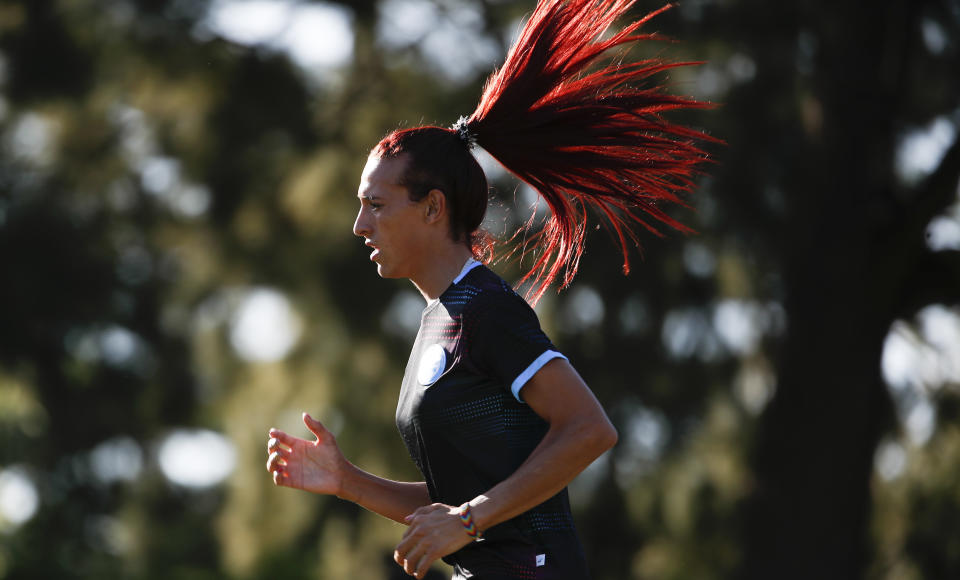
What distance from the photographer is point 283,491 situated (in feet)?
29.1

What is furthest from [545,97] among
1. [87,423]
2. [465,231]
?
[87,423]

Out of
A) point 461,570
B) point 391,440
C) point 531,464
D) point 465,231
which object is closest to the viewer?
point 531,464

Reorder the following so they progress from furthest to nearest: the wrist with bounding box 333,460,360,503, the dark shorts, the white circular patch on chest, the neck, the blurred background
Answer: the blurred background, the wrist with bounding box 333,460,360,503, the neck, the white circular patch on chest, the dark shorts

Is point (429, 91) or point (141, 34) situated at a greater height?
point (141, 34)

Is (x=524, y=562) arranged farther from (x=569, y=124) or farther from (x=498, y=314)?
(x=569, y=124)

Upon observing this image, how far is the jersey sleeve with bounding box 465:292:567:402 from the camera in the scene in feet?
8.55

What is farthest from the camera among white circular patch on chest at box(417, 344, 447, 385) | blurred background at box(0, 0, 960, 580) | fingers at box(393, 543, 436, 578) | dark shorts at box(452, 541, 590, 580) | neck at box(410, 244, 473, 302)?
blurred background at box(0, 0, 960, 580)

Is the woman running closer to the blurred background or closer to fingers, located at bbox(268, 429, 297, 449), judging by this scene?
fingers, located at bbox(268, 429, 297, 449)

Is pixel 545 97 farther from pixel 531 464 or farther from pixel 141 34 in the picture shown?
pixel 141 34

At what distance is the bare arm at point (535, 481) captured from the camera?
99.6 inches

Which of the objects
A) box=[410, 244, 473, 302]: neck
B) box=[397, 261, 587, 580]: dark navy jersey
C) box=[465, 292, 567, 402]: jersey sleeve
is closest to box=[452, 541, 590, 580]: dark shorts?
box=[397, 261, 587, 580]: dark navy jersey

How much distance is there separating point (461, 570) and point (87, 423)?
411 inches

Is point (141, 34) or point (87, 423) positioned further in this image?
point (87, 423)

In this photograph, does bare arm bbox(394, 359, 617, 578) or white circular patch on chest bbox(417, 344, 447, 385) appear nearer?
bare arm bbox(394, 359, 617, 578)
